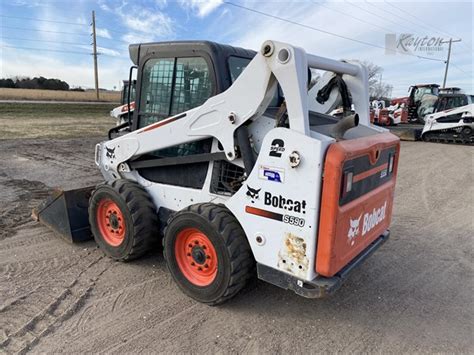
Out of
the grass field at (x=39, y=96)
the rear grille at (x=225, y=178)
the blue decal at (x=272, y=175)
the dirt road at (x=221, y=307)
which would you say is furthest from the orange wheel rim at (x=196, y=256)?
the grass field at (x=39, y=96)

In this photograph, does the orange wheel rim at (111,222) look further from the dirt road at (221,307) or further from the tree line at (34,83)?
the tree line at (34,83)

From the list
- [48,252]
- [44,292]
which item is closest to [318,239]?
[44,292]

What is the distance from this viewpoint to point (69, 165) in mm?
8805

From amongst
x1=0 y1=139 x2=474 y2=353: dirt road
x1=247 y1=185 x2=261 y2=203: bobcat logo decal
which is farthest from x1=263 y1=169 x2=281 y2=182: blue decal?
x1=0 y1=139 x2=474 y2=353: dirt road

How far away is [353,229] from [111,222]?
249cm

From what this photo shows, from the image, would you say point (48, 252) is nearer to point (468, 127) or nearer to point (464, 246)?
point (464, 246)

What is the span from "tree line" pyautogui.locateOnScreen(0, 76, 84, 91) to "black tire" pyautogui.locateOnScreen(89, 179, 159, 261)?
2066 inches

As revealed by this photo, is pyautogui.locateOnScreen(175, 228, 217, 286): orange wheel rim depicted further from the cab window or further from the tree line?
the tree line

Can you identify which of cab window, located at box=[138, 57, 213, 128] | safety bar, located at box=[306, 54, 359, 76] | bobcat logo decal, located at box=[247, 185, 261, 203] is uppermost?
safety bar, located at box=[306, 54, 359, 76]

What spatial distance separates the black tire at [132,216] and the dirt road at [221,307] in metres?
0.20

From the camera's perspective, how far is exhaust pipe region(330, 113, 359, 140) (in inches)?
106

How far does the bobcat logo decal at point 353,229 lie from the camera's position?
281 cm

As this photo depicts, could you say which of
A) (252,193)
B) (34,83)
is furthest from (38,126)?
(34,83)

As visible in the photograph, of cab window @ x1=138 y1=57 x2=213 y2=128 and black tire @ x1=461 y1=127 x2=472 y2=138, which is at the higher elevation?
cab window @ x1=138 y1=57 x2=213 y2=128
